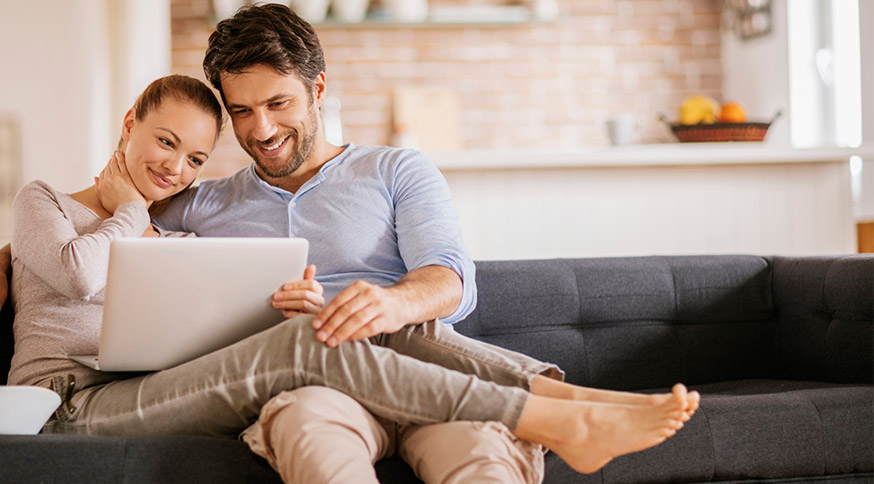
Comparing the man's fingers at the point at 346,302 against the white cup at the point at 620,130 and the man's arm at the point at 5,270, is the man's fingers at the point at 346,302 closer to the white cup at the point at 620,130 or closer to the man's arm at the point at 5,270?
the man's arm at the point at 5,270

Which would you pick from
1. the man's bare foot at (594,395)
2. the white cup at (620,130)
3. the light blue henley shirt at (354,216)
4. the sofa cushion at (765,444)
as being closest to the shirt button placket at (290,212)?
the light blue henley shirt at (354,216)

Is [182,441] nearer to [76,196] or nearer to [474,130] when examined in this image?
[76,196]

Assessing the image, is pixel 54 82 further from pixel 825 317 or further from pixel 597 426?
pixel 597 426

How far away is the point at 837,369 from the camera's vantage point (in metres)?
2.11

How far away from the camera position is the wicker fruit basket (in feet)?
11.1

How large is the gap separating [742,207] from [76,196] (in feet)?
7.98

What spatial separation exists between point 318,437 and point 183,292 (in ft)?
1.12

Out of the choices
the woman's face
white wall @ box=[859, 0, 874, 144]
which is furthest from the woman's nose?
white wall @ box=[859, 0, 874, 144]

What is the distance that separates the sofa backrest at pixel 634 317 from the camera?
7.23 ft

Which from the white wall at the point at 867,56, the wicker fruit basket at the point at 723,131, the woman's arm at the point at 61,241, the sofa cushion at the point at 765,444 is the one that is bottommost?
the sofa cushion at the point at 765,444

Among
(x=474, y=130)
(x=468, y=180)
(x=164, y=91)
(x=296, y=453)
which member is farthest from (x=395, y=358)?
(x=474, y=130)

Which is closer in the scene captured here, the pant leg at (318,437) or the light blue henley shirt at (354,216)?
the pant leg at (318,437)

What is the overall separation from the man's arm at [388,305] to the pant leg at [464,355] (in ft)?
0.12

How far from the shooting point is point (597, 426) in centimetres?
139
